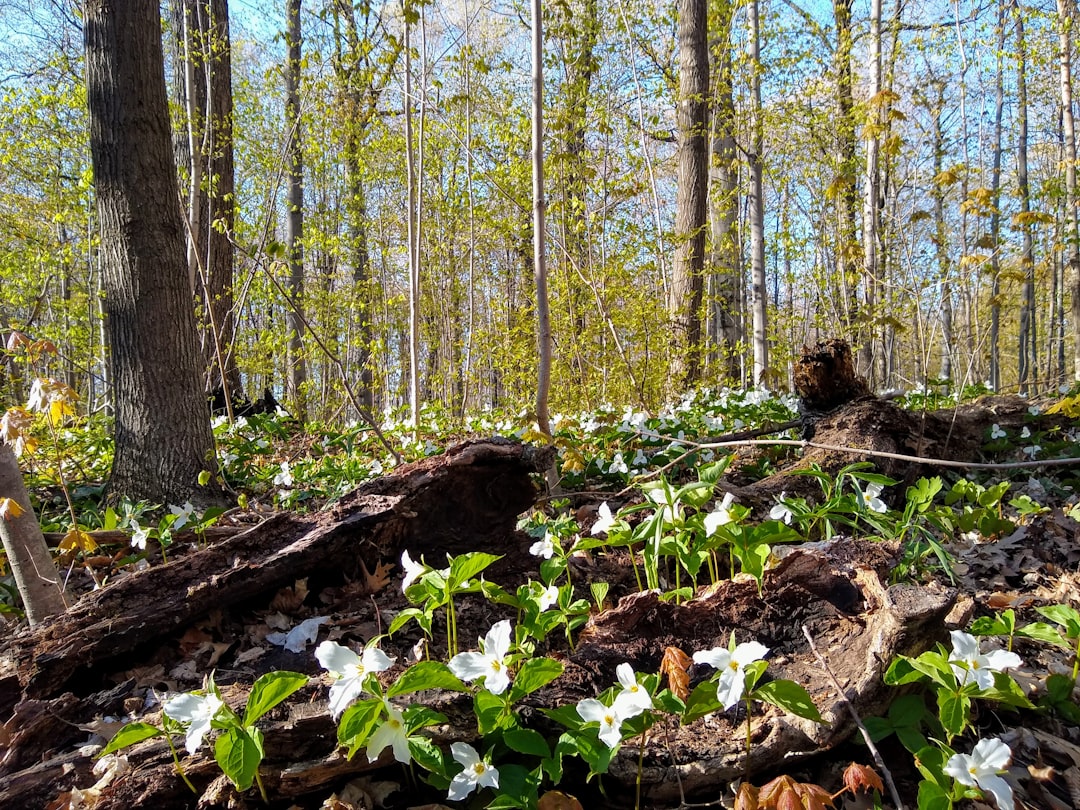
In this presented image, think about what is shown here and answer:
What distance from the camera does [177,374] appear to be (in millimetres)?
3469

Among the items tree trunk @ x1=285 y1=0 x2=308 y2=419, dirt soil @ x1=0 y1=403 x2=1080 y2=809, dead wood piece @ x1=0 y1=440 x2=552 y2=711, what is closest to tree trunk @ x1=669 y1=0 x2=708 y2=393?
tree trunk @ x1=285 y1=0 x2=308 y2=419

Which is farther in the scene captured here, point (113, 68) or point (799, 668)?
point (113, 68)

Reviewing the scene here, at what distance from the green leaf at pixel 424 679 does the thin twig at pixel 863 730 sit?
2.66ft

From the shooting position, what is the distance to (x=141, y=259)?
3.34 meters

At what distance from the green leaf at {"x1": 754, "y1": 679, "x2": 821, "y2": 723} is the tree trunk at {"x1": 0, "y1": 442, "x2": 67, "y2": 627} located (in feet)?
7.10

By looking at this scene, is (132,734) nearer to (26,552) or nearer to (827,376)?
(26,552)

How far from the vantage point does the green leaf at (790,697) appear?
119 cm

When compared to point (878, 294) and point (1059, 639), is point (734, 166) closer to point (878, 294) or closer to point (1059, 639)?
point (878, 294)

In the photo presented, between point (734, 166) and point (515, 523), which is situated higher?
point (734, 166)

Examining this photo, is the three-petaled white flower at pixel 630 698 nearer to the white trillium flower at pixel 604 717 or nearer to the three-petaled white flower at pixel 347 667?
→ the white trillium flower at pixel 604 717

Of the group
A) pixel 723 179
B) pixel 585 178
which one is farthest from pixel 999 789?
pixel 723 179

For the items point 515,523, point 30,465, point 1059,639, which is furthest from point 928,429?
point 30,465

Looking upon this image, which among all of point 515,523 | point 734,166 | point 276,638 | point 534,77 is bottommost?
point 276,638

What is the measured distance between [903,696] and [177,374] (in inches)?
140
